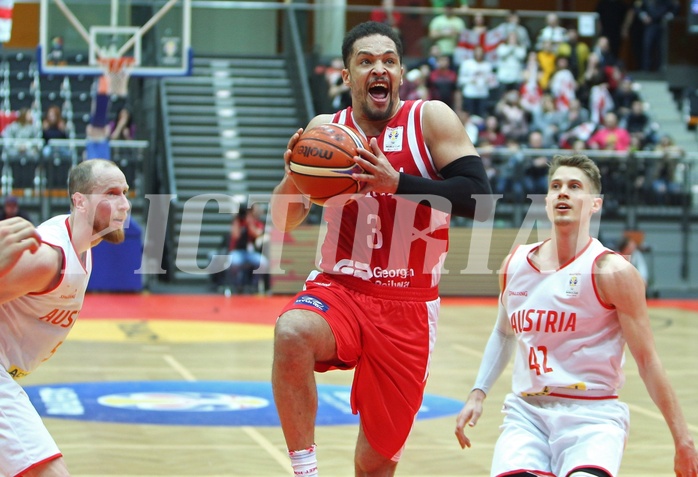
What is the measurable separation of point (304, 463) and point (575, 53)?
1816 centimetres

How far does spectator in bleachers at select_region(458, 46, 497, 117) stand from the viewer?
2038 cm

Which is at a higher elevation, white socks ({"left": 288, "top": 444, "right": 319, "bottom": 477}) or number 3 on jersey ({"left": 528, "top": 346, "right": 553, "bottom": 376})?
number 3 on jersey ({"left": 528, "top": 346, "right": 553, "bottom": 376})

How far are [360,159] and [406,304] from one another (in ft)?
2.79

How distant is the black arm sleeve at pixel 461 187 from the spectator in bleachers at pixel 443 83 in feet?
49.4

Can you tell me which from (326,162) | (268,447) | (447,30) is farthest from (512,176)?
(326,162)

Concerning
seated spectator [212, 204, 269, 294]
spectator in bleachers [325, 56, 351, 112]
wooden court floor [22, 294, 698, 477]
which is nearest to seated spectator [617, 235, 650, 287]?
wooden court floor [22, 294, 698, 477]

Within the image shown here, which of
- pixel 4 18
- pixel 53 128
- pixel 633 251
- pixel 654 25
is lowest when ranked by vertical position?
pixel 633 251

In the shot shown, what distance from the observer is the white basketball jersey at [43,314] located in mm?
4562

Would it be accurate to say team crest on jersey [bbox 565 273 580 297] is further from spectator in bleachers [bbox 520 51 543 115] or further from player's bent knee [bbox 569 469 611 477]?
spectator in bleachers [bbox 520 51 543 115]

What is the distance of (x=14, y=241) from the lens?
12.6ft

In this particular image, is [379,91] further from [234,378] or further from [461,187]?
[234,378]

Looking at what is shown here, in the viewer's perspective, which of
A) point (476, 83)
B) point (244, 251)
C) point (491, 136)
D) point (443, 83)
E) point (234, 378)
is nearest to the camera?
point (234, 378)

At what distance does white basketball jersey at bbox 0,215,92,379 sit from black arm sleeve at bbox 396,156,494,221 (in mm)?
1422

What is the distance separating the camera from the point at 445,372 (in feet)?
34.0
